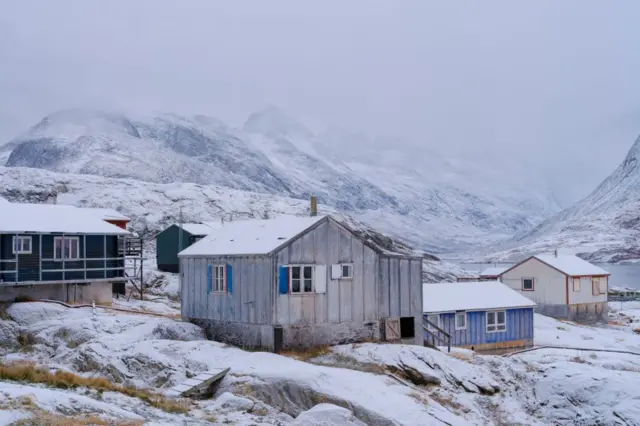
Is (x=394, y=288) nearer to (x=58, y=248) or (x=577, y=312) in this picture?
(x=58, y=248)

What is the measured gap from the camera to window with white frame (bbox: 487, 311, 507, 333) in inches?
1861

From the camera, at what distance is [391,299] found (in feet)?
117

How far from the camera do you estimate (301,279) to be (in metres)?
32.6

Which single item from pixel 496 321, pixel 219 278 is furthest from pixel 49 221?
pixel 496 321

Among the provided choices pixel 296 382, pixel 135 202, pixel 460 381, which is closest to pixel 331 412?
pixel 296 382

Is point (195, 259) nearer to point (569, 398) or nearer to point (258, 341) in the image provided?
point (258, 341)

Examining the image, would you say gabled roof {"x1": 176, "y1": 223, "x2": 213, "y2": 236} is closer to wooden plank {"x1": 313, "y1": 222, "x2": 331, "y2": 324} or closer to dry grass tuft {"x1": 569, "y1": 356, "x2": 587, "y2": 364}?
wooden plank {"x1": 313, "y1": 222, "x2": 331, "y2": 324}

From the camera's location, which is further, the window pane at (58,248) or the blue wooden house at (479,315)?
the blue wooden house at (479,315)

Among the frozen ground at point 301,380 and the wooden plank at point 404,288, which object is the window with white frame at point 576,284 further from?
the wooden plank at point 404,288

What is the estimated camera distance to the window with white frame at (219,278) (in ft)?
113

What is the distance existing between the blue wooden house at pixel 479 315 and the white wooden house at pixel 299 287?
8316 mm

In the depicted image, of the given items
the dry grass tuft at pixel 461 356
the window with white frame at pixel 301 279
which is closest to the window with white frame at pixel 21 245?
the window with white frame at pixel 301 279

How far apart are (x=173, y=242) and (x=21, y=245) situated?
2657 cm

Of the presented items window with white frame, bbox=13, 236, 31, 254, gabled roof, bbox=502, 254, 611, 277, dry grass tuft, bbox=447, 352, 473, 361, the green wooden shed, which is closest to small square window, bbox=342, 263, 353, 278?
dry grass tuft, bbox=447, 352, 473, 361
